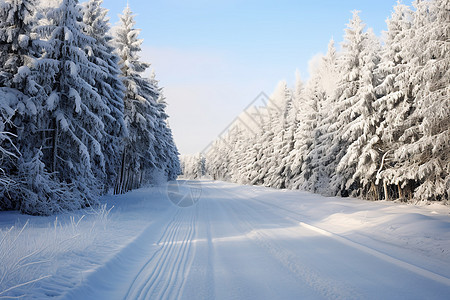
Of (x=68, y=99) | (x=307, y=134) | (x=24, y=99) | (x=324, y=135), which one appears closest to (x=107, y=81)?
(x=68, y=99)

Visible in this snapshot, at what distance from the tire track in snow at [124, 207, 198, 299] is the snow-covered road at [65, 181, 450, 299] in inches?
0.7

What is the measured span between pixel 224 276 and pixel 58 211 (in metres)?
10.3

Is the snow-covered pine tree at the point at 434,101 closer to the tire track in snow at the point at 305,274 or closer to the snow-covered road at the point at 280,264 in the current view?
the snow-covered road at the point at 280,264

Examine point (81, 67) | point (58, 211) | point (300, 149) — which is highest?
point (81, 67)

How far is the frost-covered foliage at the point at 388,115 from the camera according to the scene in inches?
495

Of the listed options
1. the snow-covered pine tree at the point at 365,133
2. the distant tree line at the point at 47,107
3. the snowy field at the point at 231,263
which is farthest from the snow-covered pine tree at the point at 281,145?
the snowy field at the point at 231,263

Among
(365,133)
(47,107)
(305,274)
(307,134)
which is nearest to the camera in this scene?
(305,274)

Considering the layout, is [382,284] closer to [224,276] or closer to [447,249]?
[224,276]

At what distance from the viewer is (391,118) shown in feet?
58.2

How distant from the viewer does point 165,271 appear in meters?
5.37

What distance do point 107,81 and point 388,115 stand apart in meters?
19.6

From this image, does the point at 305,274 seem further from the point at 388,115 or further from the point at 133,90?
the point at 133,90

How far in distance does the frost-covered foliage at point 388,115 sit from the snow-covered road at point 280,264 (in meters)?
5.30

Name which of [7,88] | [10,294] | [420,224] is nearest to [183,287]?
[10,294]
